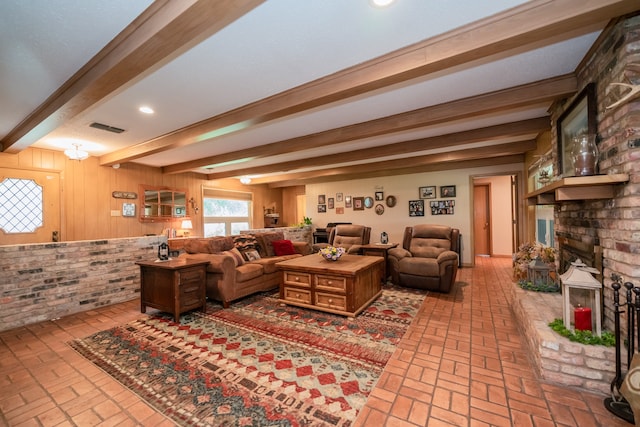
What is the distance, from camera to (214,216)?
7750 millimetres

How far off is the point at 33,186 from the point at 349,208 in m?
6.60

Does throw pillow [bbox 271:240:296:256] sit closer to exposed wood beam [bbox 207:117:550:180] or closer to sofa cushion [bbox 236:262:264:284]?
sofa cushion [bbox 236:262:264:284]

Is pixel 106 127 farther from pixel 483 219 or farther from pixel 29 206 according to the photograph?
pixel 483 219

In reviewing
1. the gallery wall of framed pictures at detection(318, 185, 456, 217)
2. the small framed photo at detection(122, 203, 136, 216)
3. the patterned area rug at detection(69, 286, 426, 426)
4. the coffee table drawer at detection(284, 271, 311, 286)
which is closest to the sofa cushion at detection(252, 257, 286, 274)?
the coffee table drawer at detection(284, 271, 311, 286)

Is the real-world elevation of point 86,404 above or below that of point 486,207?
below

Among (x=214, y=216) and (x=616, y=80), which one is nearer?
(x=616, y=80)

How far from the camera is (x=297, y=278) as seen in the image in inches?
140

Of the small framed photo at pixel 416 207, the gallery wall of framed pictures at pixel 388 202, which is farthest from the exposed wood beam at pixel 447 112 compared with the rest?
the small framed photo at pixel 416 207

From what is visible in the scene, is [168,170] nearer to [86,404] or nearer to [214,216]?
[214,216]

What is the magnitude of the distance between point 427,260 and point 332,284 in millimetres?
1832

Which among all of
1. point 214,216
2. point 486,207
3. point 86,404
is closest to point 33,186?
point 214,216

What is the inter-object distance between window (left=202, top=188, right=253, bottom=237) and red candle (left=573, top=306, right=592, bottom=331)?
7.48 meters

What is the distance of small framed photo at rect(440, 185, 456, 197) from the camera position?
6305 mm

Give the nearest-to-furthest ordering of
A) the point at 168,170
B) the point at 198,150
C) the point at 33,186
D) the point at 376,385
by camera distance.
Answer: the point at 376,385, the point at 33,186, the point at 198,150, the point at 168,170
